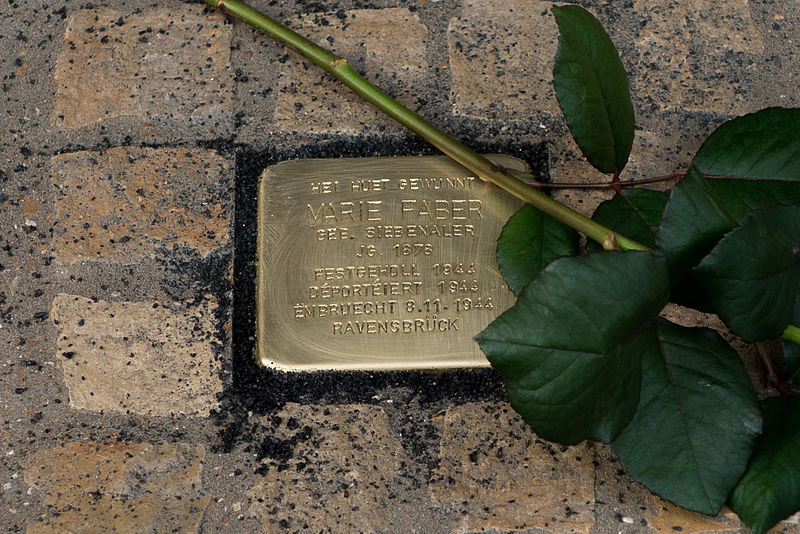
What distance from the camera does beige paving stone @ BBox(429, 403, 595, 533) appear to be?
92 cm

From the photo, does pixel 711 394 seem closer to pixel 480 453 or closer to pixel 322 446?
pixel 480 453

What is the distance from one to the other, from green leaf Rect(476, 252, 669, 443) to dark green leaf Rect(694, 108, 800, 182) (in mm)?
287

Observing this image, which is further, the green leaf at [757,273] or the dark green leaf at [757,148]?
the dark green leaf at [757,148]

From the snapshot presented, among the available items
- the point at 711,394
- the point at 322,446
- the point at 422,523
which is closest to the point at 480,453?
the point at 422,523

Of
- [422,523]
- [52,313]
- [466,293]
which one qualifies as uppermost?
[466,293]

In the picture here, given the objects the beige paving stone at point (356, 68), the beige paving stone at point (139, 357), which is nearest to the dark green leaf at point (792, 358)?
the beige paving stone at point (356, 68)

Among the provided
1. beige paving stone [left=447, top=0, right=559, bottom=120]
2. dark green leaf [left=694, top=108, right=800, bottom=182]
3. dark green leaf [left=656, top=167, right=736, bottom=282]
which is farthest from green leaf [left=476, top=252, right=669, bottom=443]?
beige paving stone [left=447, top=0, right=559, bottom=120]

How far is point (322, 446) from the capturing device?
0.97 metres

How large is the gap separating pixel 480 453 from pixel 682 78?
69 centimetres

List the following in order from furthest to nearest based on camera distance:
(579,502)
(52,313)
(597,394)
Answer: (52,313), (579,502), (597,394)

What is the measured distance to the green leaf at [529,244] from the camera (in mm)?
824

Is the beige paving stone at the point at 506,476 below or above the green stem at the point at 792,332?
below

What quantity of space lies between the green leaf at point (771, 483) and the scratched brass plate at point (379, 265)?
0.35 metres

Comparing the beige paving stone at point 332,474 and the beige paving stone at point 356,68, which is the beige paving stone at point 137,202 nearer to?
the beige paving stone at point 356,68
